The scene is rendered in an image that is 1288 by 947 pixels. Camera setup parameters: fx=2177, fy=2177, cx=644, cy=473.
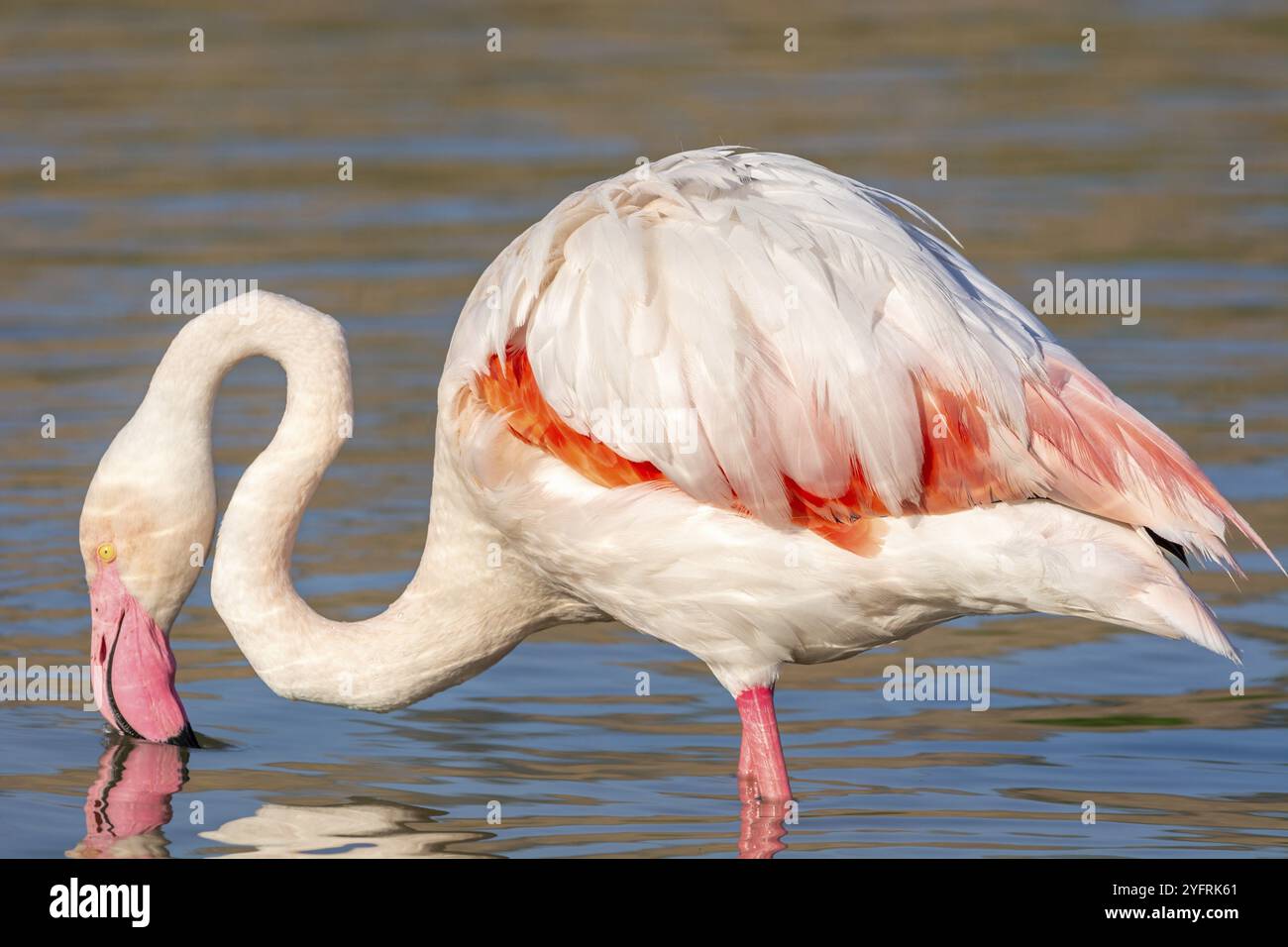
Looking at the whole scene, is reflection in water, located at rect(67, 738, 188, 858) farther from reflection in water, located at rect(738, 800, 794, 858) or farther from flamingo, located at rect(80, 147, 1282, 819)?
reflection in water, located at rect(738, 800, 794, 858)

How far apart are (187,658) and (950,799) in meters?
2.82

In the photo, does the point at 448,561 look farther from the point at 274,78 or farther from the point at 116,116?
the point at 274,78

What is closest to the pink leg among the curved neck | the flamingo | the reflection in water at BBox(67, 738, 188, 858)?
the flamingo

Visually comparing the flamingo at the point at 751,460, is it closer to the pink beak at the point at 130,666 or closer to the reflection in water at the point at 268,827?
the pink beak at the point at 130,666

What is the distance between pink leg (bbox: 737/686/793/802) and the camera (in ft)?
19.5

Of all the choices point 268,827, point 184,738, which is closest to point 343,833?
point 268,827

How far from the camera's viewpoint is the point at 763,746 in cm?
598

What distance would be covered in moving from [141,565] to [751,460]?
1911 millimetres

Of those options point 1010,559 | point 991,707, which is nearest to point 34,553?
point 991,707

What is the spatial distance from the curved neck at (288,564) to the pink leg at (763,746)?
2.30 ft

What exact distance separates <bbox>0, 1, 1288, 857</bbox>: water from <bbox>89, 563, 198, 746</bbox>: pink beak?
19cm

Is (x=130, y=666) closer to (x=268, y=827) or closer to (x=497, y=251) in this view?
(x=268, y=827)

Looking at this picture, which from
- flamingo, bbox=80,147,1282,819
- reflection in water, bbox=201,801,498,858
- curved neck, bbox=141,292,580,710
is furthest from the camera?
curved neck, bbox=141,292,580,710
